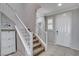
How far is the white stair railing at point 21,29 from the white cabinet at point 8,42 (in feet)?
0.56

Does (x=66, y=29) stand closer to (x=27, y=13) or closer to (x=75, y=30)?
(x=75, y=30)

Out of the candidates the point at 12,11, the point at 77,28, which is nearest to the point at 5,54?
the point at 12,11

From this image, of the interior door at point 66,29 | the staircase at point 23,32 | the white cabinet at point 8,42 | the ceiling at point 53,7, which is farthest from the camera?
the interior door at point 66,29

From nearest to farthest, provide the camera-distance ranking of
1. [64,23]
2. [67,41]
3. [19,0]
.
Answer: [19,0] < [67,41] < [64,23]

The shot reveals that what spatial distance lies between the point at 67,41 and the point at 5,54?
173cm

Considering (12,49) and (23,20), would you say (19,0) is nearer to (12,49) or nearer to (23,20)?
(23,20)

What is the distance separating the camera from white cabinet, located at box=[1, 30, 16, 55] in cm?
170

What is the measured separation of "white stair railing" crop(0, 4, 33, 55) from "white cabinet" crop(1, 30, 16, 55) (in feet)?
0.56

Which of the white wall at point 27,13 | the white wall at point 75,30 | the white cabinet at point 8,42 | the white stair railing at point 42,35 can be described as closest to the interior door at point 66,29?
the white wall at point 75,30

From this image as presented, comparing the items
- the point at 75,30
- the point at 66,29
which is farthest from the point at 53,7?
the point at 75,30

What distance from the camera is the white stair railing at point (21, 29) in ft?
6.17

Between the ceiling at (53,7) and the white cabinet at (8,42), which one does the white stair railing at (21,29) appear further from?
the ceiling at (53,7)

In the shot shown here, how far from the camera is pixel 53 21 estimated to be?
3.31 metres

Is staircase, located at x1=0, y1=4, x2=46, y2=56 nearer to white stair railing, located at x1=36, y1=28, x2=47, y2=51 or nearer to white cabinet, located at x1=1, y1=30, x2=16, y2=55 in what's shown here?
white cabinet, located at x1=1, y1=30, x2=16, y2=55
